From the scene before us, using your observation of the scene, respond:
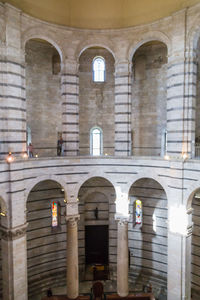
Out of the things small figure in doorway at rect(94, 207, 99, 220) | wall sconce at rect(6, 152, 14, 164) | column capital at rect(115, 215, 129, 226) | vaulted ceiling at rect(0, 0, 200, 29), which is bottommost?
small figure in doorway at rect(94, 207, 99, 220)

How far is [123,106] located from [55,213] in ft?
31.5

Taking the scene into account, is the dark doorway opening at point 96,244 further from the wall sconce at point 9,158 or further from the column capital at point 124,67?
the column capital at point 124,67

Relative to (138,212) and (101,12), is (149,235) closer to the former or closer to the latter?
(138,212)

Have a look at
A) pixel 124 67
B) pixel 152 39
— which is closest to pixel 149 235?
pixel 124 67

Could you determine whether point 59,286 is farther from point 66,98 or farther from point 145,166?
point 66,98

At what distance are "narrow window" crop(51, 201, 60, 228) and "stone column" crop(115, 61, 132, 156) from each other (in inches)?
260

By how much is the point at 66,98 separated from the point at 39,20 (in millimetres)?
4782

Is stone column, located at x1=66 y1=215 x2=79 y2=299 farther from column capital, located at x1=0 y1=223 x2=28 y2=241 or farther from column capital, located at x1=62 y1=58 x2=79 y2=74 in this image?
column capital, located at x1=62 y1=58 x2=79 y2=74

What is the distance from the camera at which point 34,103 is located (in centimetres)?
1961

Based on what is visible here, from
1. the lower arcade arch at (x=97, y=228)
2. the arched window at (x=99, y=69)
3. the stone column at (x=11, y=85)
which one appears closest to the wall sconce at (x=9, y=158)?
the stone column at (x=11, y=85)

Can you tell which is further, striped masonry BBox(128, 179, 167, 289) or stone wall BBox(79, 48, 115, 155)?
stone wall BBox(79, 48, 115, 155)

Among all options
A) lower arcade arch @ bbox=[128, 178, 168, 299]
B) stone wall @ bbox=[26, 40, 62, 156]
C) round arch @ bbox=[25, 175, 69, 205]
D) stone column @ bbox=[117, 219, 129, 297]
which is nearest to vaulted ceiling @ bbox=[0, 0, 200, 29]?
stone wall @ bbox=[26, 40, 62, 156]

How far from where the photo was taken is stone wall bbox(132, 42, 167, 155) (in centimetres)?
2002

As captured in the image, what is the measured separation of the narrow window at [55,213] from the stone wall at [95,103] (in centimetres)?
446
